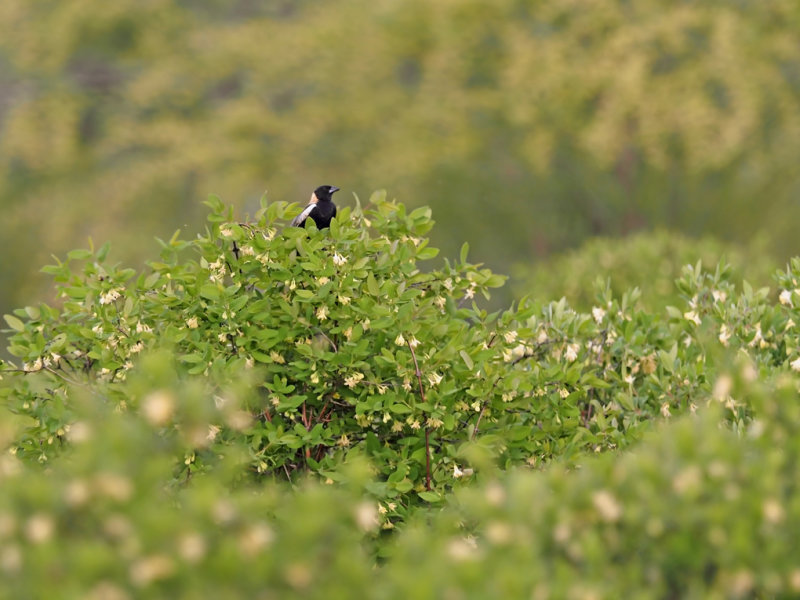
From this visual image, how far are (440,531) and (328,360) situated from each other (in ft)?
6.01

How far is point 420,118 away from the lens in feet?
95.2

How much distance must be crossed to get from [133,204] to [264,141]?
417 cm

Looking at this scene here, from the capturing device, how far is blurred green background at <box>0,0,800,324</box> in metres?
24.4

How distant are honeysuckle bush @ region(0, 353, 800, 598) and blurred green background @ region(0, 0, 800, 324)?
665 inches

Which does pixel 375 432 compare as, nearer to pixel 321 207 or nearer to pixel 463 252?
pixel 463 252

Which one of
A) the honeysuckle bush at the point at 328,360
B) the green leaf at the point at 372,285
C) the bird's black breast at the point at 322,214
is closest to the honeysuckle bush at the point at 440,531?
the honeysuckle bush at the point at 328,360

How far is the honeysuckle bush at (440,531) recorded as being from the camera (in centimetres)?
248

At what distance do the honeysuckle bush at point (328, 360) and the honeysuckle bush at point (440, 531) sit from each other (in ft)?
5.18

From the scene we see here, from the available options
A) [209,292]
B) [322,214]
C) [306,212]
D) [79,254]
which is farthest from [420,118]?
[209,292]

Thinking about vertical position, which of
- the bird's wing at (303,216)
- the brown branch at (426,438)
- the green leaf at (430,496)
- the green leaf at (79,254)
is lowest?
the green leaf at (430,496)

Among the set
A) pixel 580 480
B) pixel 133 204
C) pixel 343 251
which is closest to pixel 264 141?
pixel 133 204

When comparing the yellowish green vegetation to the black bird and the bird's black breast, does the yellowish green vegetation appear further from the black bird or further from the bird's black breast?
the bird's black breast

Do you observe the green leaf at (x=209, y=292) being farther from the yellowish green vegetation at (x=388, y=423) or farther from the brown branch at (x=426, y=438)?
the brown branch at (x=426, y=438)

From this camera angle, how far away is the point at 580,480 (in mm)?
3035
